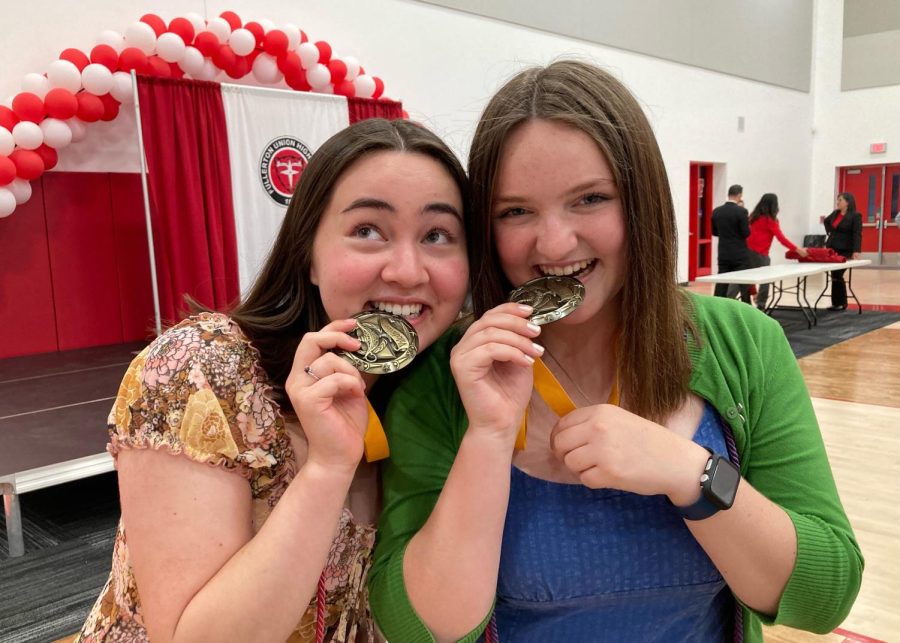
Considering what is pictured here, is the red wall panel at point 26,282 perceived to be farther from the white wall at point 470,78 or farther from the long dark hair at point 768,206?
the long dark hair at point 768,206

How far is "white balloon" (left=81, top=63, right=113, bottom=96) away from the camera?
19.2ft

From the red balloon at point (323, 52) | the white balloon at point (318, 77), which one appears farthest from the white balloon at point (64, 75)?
the red balloon at point (323, 52)

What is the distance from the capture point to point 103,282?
6906 mm

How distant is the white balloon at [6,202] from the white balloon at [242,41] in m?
2.43

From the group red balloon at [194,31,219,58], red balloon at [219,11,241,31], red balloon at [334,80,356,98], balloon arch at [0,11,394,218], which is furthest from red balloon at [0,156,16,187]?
red balloon at [334,80,356,98]

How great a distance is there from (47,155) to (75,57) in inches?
35.7

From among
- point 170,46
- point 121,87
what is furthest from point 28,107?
point 170,46

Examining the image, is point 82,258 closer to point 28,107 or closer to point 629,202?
point 28,107

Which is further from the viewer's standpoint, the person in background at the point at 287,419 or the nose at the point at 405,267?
the nose at the point at 405,267

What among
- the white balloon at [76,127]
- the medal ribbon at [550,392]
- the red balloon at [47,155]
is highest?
the white balloon at [76,127]

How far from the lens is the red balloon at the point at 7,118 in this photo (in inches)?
215

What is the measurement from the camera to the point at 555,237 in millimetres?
1136

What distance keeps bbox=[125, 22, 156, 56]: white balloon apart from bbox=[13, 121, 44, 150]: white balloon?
3.92 ft

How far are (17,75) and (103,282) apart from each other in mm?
2030
